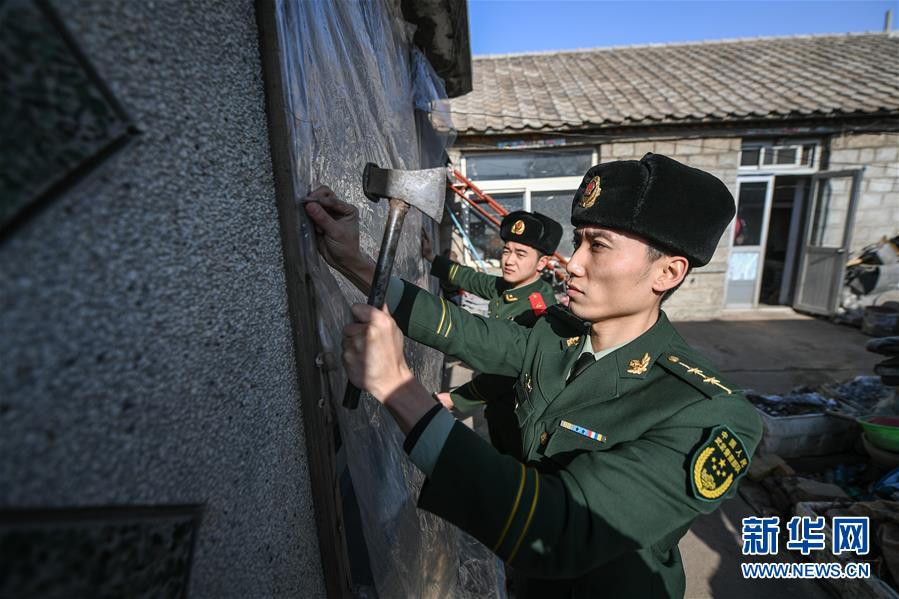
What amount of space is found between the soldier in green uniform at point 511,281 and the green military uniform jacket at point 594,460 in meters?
0.97

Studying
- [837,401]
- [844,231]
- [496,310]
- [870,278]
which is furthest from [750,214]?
[496,310]

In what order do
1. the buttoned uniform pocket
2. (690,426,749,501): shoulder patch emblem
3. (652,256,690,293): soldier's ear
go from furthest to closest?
the buttoned uniform pocket → (652,256,690,293): soldier's ear → (690,426,749,501): shoulder patch emblem

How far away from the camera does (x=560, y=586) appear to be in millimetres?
1323

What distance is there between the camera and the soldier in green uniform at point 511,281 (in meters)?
2.54

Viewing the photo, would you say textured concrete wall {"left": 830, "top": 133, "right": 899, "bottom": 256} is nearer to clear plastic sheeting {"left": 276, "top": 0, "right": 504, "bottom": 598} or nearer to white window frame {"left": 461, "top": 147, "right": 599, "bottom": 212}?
white window frame {"left": 461, "top": 147, "right": 599, "bottom": 212}

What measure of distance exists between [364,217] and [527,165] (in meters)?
6.44

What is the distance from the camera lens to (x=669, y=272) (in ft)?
4.24

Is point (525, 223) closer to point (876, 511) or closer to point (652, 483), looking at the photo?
point (652, 483)

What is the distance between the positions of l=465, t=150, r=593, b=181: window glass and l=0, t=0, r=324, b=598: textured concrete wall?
7.03m

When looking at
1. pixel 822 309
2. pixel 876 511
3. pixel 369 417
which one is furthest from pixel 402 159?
pixel 822 309

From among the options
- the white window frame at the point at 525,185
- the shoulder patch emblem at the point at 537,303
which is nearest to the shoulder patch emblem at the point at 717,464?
the shoulder patch emblem at the point at 537,303

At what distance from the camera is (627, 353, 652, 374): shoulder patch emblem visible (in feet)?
4.17

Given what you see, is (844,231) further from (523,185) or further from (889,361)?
Result: (523,185)
